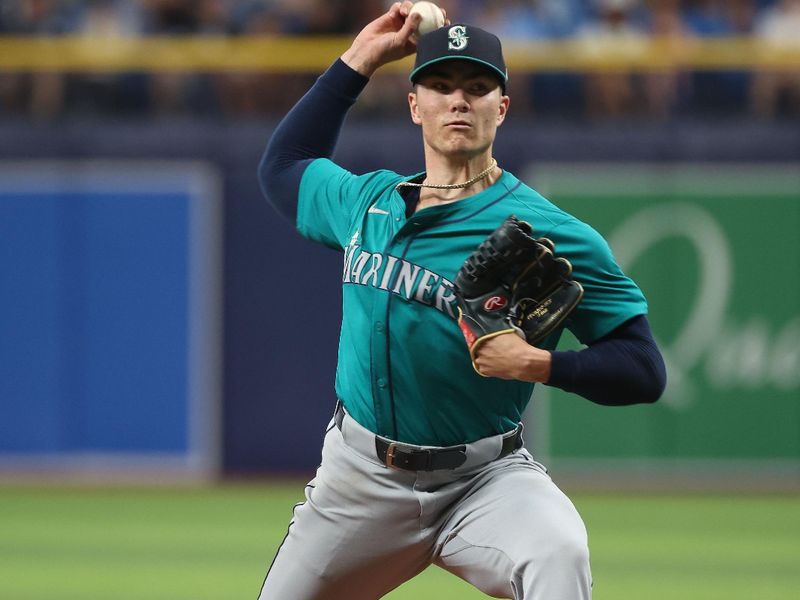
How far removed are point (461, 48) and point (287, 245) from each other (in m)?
7.79

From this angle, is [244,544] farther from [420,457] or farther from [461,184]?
[461,184]

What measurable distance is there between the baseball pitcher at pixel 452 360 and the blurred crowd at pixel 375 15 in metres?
7.64

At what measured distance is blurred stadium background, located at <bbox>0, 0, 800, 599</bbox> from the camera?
11.5m

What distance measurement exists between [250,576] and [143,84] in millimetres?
5490

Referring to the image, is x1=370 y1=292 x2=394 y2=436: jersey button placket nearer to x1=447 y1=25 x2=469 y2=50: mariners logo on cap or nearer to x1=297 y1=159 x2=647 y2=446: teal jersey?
x1=297 y1=159 x2=647 y2=446: teal jersey

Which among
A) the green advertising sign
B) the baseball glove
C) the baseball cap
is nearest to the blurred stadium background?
the green advertising sign

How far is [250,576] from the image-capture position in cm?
796

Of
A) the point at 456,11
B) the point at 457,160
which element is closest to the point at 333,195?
the point at 457,160

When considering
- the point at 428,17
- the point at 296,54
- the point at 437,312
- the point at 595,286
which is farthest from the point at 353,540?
the point at 296,54

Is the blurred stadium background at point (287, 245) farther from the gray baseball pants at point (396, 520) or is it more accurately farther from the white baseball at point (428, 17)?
the white baseball at point (428, 17)

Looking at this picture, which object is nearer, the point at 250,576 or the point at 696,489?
the point at 250,576

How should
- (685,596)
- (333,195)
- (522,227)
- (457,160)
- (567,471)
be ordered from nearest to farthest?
(522,227), (457,160), (333,195), (685,596), (567,471)

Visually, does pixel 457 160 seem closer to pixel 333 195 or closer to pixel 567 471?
pixel 333 195

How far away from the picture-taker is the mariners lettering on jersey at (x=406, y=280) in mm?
4355
